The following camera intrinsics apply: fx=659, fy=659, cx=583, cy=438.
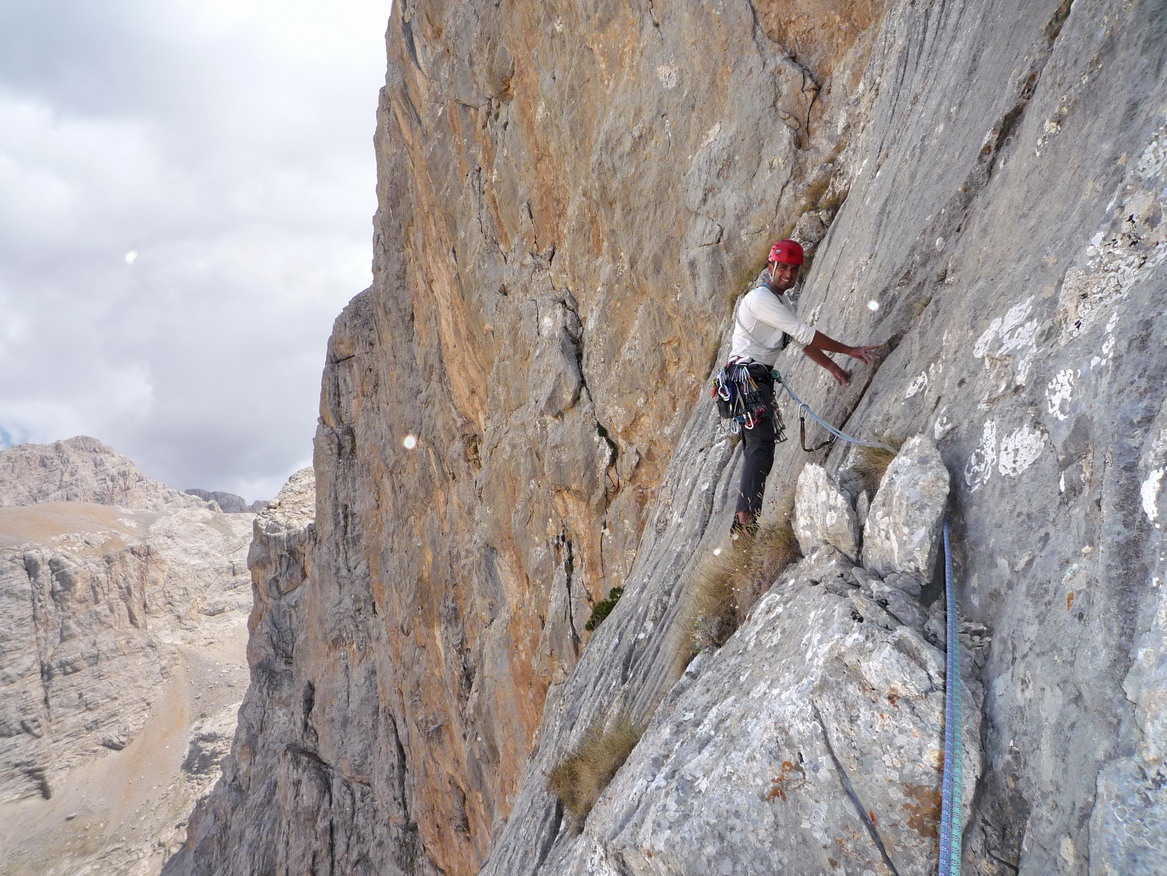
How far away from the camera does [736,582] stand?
5.77 m

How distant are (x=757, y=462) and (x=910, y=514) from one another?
277 cm

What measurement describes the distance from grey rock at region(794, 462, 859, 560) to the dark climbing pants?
1294 mm

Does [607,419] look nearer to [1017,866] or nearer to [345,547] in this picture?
[1017,866]

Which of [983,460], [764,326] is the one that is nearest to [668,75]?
[764,326]

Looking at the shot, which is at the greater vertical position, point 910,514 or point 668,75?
point 668,75

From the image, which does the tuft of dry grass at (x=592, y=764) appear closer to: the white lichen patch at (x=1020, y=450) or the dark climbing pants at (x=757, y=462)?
the dark climbing pants at (x=757, y=462)

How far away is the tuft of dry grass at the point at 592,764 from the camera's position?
19.5ft

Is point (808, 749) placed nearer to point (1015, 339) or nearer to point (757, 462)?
point (1015, 339)

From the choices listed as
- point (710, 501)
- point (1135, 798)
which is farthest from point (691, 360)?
point (1135, 798)

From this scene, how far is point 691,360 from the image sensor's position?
1277 centimetres

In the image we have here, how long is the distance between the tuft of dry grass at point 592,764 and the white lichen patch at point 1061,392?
4151mm

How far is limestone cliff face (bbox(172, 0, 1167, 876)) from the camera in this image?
3.07m

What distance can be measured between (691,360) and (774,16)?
19.8 feet

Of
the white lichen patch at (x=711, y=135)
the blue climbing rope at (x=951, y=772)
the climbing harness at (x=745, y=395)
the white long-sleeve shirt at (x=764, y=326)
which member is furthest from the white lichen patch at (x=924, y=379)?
the white lichen patch at (x=711, y=135)
